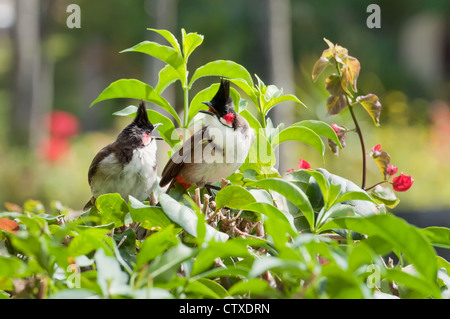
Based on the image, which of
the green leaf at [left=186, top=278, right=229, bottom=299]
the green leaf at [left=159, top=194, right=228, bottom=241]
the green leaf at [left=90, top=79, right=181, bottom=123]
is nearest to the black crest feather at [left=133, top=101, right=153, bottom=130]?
the green leaf at [left=90, top=79, right=181, bottom=123]

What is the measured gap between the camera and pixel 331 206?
39.6 inches

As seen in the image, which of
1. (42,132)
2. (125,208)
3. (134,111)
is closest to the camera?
(125,208)

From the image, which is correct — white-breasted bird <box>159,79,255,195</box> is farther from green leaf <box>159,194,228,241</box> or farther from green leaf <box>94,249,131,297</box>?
green leaf <box>94,249,131,297</box>

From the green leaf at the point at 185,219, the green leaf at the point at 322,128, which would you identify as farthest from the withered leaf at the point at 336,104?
the green leaf at the point at 185,219

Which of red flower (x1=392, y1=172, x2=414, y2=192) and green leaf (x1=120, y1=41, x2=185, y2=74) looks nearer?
green leaf (x1=120, y1=41, x2=185, y2=74)

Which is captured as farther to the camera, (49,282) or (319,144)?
(319,144)

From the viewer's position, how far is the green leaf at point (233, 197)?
102 cm

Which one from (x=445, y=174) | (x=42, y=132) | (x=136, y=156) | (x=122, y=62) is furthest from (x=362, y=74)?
(x=136, y=156)

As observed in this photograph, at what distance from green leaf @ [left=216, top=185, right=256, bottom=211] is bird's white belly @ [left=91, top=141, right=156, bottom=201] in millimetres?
773

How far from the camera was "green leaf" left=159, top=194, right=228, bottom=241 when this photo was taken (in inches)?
35.7

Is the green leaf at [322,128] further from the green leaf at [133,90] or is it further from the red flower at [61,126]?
the red flower at [61,126]

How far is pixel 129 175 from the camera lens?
1887mm

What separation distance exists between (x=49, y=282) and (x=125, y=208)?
0.28m

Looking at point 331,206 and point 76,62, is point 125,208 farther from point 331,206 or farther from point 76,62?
point 76,62
